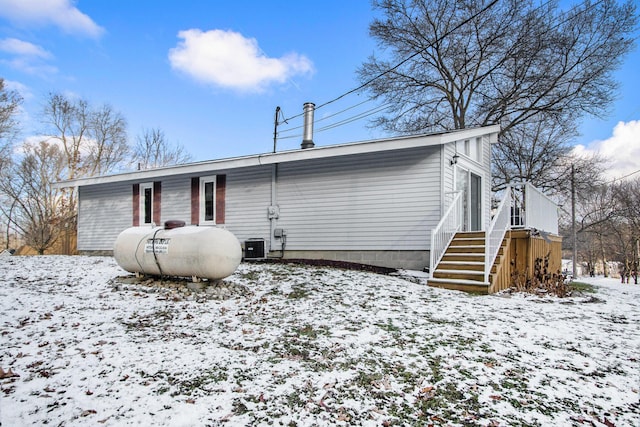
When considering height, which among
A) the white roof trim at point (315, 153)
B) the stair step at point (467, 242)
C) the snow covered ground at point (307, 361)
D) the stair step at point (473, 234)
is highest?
the white roof trim at point (315, 153)

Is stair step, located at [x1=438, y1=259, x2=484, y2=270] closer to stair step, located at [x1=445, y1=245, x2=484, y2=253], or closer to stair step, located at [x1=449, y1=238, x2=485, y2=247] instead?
stair step, located at [x1=445, y1=245, x2=484, y2=253]

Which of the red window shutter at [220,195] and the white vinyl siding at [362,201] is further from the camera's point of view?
the red window shutter at [220,195]

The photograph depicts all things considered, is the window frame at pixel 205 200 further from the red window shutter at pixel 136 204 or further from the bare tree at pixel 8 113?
the bare tree at pixel 8 113

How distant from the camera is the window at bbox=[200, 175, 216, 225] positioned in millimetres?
12672

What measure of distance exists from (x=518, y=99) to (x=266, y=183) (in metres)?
13.6

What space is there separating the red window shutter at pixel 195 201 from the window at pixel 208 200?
12cm

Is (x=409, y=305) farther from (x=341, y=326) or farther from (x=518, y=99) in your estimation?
(x=518, y=99)

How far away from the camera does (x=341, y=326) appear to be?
478 cm

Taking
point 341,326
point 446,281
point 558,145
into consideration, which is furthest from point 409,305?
point 558,145

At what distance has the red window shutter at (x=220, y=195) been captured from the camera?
12.5 metres

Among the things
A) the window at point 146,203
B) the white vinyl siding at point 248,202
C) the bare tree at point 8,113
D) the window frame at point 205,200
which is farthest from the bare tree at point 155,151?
the white vinyl siding at point 248,202

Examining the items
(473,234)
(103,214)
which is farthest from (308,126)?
(103,214)

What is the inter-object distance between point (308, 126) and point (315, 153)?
337 cm

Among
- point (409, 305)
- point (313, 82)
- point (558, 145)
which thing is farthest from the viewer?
point (558, 145)
